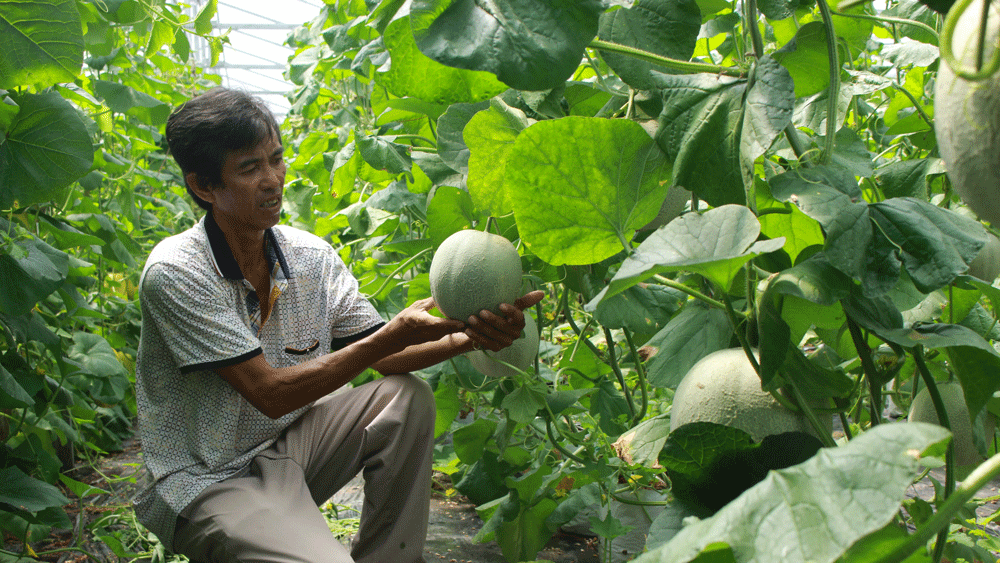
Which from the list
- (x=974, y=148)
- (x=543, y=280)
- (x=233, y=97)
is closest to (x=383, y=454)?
(x=543, y=280)

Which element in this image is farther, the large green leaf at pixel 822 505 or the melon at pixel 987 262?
the melon at pixel 987 262

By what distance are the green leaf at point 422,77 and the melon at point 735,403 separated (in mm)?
460

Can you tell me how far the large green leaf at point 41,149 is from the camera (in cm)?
146

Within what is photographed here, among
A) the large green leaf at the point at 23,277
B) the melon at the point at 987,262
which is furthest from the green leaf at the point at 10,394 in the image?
the melon at the point at 987,262

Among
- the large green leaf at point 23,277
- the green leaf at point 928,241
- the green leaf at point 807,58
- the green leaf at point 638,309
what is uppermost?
the green leaf at point 807,58

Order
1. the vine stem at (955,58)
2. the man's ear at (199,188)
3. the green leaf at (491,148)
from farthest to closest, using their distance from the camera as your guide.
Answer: the man's ear at (199,188), the green leaf at (491,148), the vine stem at (955,58)

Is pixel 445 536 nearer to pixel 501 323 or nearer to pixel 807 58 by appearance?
pixel 501 323

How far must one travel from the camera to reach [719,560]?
0.49 meters

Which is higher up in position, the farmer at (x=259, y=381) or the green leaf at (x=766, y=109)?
the green leaf at (x=766, y=109)

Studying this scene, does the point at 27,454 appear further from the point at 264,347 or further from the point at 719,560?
the point at 719,560

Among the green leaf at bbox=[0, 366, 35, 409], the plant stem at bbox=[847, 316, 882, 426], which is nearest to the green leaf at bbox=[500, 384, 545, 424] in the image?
the plant stem at bbox=[847, 316, 882, 426]

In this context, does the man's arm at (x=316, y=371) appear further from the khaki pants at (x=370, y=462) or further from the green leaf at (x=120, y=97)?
the green leaf at (x=120, y=97)

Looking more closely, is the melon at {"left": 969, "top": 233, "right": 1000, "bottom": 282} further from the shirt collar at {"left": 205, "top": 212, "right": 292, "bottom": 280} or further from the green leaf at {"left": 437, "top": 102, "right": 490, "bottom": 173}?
the shirt collar at {"left": 205, "top": 212, "right": 292, "bottom": 280}

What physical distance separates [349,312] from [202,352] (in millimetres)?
400
